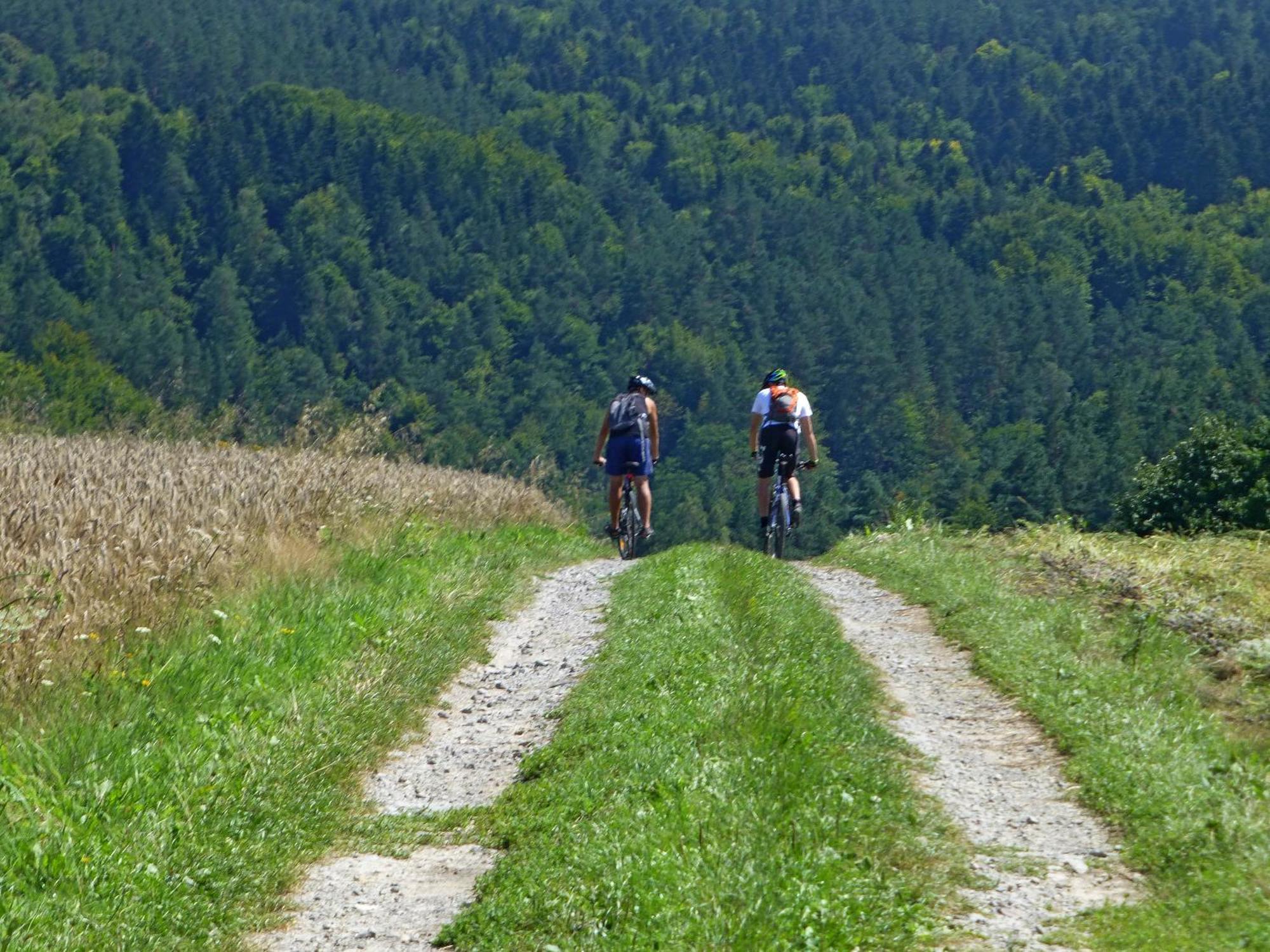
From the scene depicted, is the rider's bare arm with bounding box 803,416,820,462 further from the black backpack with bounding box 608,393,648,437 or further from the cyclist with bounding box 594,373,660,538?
the black backpack with bounding box 608,393,648,437

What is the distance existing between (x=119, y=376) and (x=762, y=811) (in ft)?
281

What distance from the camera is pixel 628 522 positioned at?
15.9 m

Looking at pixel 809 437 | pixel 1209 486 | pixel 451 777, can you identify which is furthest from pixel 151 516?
pixel 1209 486

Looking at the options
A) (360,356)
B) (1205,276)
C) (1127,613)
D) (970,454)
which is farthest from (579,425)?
(1127,613)

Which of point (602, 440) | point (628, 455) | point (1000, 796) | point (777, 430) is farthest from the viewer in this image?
point (602, 440)

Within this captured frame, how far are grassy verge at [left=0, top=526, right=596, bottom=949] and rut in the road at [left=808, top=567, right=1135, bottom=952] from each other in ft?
8.13

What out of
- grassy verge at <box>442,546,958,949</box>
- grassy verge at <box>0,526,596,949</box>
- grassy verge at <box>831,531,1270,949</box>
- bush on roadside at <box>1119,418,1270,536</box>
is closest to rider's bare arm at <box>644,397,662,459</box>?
grassy verge at <box>831,531,1270,949</box>

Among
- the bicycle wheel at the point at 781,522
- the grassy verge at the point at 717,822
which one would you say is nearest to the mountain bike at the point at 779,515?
the bicycle wheel at the point at 781,522

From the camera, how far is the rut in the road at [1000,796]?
17.4ft

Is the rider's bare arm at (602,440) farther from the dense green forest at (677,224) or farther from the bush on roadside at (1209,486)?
the dense green forest at (677,224)

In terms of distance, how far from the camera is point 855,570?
45.7 ft

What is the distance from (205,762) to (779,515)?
914 centimetres

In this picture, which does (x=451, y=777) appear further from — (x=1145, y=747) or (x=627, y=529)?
(x=627, y=529)

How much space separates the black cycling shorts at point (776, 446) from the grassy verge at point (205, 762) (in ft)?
17.1
